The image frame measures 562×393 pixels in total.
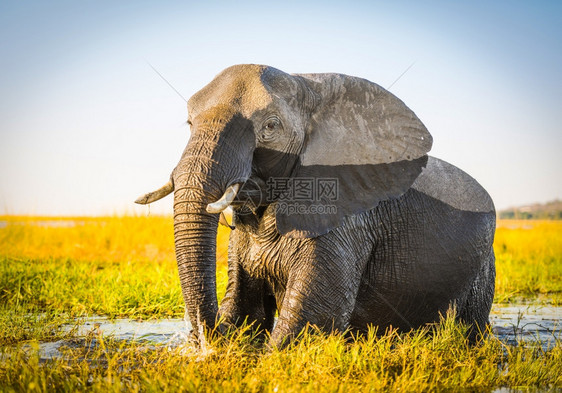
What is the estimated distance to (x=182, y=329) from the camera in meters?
7.04

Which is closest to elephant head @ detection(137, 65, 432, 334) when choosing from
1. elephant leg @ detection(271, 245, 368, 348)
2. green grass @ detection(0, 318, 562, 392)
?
elephant leg @ detection(271, 245, 368, 348)

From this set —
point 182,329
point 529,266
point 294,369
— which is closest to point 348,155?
point 294,369

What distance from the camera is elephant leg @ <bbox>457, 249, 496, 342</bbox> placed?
6262 millimetres

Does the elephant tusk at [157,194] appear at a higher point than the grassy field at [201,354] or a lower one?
higher

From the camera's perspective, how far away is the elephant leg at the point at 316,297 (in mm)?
4738

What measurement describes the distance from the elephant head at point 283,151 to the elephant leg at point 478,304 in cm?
153

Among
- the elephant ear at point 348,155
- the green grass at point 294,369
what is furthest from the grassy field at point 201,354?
the elephant ear at point 348,155

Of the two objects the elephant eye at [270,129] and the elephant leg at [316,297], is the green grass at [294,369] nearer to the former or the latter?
the elephant leg at [316,297]

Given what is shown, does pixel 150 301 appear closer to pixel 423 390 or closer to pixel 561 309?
pixel 423 390

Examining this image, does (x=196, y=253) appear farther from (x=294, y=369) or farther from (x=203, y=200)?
(x=294, y=369)

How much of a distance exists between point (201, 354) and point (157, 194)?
1142mm

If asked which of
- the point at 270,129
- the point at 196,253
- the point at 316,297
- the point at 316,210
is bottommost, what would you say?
the point at 316,297

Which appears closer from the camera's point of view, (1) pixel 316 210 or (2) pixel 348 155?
(1) pixel 316 210

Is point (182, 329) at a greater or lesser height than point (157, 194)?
lesser
